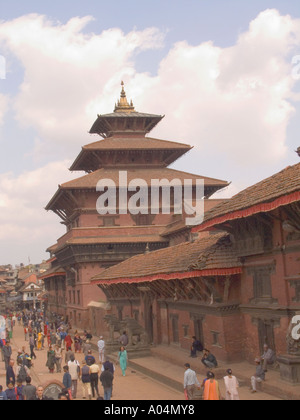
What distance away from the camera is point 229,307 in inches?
719

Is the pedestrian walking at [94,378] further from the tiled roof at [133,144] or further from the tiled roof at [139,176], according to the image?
the tiled roof at [133,144]

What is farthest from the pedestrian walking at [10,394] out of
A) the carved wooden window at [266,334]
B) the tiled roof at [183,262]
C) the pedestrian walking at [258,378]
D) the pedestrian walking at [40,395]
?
the carved wooden window at [266,334]

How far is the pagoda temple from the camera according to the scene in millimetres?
37531

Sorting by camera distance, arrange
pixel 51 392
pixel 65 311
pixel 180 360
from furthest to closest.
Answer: pixel 65 311, pixel 180 360, pixel 51 392

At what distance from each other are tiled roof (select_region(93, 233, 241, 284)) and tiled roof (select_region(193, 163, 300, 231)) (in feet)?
3.58

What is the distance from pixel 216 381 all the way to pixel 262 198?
5.10 metres

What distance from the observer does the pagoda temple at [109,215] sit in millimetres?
37531

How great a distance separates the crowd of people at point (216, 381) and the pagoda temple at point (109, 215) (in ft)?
58.7

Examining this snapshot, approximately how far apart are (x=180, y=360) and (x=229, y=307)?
3.33m

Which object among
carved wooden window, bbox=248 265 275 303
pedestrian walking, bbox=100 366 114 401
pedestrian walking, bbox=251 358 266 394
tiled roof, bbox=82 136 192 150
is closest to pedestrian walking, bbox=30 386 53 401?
pedestrian walking, bbox=100 366 114 401

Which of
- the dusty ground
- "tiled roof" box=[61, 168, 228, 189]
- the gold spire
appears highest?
the gold spire

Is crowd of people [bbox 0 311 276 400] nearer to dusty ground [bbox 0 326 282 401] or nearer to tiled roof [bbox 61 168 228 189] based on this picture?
dusty ground [bbox 0 326 282 401]
